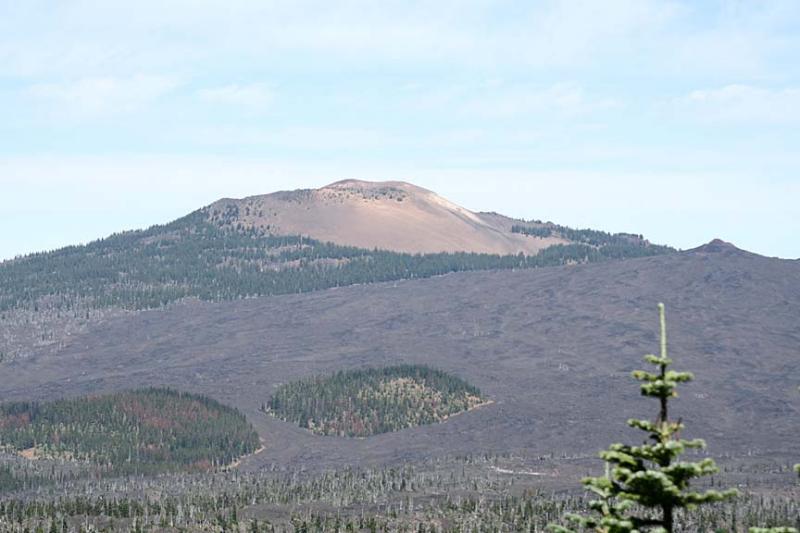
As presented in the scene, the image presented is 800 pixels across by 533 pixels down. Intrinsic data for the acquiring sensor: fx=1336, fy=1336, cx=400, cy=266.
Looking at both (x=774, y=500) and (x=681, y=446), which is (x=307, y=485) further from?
(x=681, y=446)

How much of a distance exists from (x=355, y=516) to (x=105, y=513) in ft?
83.0

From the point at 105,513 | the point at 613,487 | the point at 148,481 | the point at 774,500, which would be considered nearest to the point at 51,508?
the point at 105,513

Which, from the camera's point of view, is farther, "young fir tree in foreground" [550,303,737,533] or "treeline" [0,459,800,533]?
"treeline" [0,459,800,533]

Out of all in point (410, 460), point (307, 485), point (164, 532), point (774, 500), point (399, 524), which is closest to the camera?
point (164, 532)

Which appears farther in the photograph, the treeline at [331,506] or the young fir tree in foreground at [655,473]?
the treeline at [331,506]

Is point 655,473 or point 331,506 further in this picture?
point 331,506

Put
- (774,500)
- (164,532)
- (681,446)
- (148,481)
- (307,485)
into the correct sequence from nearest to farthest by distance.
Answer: (681,446) < (164,532) < (774,500) < (307,485) < (148,481)

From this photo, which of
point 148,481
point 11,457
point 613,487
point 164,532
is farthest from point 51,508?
point 613,487

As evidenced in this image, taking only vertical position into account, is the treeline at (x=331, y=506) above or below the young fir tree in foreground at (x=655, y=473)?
below

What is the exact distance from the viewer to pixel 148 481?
587 feet

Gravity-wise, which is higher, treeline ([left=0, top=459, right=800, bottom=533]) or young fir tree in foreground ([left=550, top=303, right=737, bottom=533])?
young fir tree in foreground ([left=550, top=303, right=737, bottom=533])

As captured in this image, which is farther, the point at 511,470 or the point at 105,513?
the point at 511,470

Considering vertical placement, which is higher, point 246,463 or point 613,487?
point 613,487

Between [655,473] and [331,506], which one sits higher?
[655,473]
